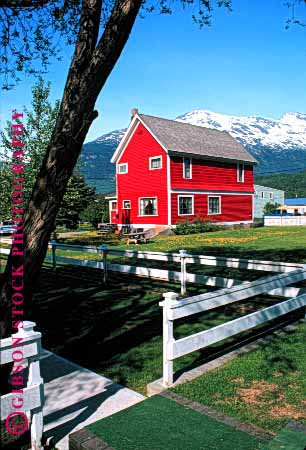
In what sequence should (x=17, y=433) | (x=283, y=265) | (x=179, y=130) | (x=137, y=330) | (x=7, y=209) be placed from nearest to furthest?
(x=17, y=433) → (x=137, y=330) → (x=283, y=265) → (x=7, y=209) → (x=179, y=130)

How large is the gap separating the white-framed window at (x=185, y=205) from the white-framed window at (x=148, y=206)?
2072 mm

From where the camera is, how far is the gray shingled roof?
31.7 m

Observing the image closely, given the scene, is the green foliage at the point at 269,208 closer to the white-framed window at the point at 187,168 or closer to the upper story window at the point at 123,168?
the white-framed window at the point at 187,168

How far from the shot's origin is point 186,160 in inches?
1251

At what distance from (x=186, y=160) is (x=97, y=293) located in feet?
76.1

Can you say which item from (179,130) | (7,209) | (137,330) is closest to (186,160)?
(179,130)

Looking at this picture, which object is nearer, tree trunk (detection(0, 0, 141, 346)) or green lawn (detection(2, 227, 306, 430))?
tree trunk (detection(0, 0, 141, 346))

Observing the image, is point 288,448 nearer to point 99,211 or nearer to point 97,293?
point 97,293

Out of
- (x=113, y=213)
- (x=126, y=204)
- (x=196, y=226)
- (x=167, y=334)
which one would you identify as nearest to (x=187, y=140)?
(x=126, y=204)

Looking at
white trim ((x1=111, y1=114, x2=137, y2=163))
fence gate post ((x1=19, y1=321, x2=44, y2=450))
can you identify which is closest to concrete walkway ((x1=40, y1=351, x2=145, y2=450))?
fence gate post ((x1=19, y1=321, x2=44, y2=450))

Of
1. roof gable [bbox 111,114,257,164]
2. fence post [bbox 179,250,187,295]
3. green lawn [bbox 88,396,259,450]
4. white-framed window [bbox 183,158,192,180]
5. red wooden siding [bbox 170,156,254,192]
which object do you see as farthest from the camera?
white-framed window [bbox 183,158,192,180]

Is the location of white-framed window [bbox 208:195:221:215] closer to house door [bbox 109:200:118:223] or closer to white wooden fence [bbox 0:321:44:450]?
house door [bbox 109:200:118:223]

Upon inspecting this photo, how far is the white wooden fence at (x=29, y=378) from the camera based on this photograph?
325cm

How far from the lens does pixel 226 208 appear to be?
3559cm
